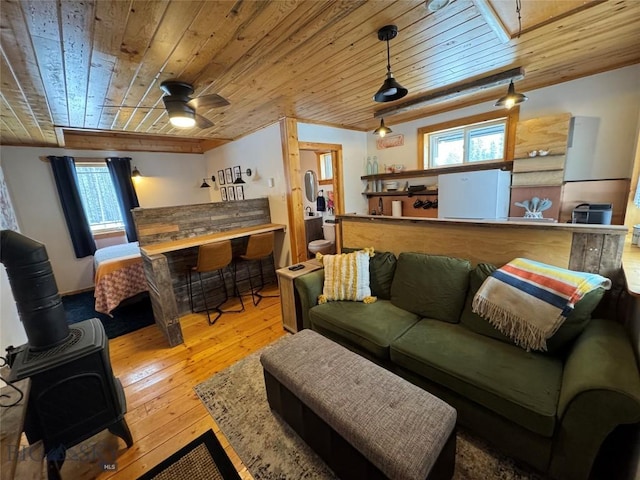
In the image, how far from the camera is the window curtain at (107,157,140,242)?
4.49 metres

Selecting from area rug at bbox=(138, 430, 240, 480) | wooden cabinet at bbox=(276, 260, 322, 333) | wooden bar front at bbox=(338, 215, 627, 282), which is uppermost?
wooden bar front at bbox=(338, 215, 627, 282)

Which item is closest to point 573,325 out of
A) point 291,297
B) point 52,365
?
point 291,297

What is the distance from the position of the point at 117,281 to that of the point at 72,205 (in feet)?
6.93

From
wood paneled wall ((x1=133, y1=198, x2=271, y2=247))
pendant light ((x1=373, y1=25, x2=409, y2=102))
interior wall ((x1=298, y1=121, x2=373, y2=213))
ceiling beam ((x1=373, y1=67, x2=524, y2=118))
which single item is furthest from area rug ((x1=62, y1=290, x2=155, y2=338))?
ceiling beam ((x1=373, y1=67, x2=524, y2=118))

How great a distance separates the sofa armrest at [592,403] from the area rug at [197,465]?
1.54m

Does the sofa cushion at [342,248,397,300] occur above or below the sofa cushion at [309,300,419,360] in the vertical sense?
above

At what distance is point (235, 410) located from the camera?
5.71ft

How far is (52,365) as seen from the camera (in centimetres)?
129

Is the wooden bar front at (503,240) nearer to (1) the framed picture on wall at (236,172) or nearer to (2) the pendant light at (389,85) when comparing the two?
(2) the pendant light at (389,85)

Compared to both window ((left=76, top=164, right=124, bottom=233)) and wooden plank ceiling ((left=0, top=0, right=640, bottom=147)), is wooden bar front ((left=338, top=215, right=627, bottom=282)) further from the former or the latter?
window ((left=76, top=164, right=124, bottom=233))

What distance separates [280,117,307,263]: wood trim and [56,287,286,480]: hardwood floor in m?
0.97

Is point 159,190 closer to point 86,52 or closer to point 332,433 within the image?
point 86,52

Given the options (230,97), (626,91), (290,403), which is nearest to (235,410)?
(290,403)

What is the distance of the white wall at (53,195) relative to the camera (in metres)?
3.83
